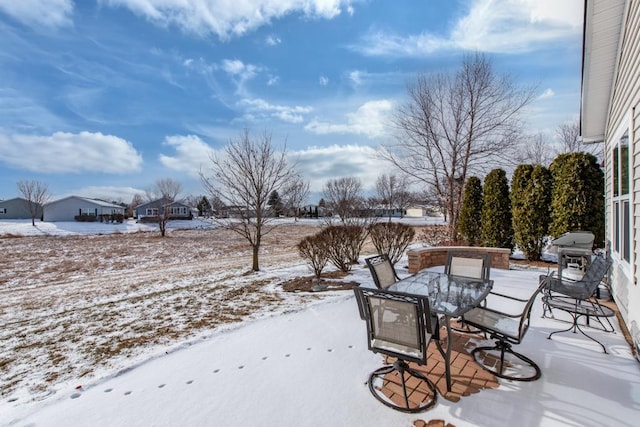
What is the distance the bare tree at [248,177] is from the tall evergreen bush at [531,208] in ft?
23.1

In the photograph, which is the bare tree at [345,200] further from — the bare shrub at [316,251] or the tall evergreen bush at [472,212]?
the bare shrub at [316,251]

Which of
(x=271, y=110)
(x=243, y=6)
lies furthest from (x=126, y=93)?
(x=243, y=6)

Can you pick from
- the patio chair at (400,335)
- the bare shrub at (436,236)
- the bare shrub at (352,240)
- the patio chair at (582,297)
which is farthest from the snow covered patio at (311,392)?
the bare shrub at (436,236)

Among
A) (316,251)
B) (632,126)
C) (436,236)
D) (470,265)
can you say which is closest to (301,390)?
(470,265)

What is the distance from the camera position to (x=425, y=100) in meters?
11.5

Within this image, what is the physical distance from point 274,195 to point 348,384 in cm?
771

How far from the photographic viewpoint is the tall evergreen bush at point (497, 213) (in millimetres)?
8898

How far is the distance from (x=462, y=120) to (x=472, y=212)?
406 centimetres

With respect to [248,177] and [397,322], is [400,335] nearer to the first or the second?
[397,322]

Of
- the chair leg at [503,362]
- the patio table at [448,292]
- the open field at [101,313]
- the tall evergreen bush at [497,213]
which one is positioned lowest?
the open field at [101,313]

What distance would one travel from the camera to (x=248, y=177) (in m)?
8.68

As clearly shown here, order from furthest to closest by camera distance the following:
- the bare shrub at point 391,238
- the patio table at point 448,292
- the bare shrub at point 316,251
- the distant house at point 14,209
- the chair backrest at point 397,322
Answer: the distant house at point 14,209, the bare shrub at point 391,238, the bare shrub at point 316,251, the patio table at point 448,292, the chair backrest at point 397,322

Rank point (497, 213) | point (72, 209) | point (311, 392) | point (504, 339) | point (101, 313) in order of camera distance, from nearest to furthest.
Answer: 1. point (311, 392)
2. point (504, 339)
3. point (101, 313)
4. point (497, 213)
5. point (72, 209)

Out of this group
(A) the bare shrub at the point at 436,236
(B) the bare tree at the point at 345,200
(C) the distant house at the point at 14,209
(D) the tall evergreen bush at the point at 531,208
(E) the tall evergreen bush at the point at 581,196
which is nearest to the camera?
(E) the tall evergreen bush at the point at 581,196
